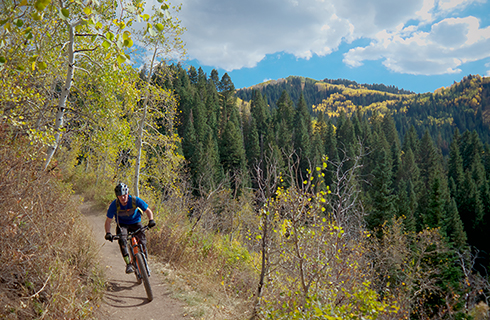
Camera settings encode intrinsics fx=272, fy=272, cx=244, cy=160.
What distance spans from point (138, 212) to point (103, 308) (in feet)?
5.16

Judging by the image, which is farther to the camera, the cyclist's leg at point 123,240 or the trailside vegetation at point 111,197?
the cyclist's leg at point 123,240

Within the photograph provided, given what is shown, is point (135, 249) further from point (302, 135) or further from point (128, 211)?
point (302, 135)

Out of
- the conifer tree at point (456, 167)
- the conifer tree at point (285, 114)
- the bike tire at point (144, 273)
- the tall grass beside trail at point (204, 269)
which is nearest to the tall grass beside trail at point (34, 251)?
the bike tire at point (144, 273)

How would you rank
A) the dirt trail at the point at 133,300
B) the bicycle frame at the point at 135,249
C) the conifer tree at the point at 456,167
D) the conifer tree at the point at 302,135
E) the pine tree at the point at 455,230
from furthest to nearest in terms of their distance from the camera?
the conifer tree at the point at 302,135 → the conifer tree at the point at 456,167 → the pine tree at the point at 455,230 → the bicycle frame at the point at 135,249 → the dirt trail at the point at 133,300

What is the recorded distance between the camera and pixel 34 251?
3.44 metres

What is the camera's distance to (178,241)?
7086mm

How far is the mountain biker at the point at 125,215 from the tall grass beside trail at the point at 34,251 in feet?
1.93

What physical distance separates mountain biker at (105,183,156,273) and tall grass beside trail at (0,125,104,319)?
587 millimetres

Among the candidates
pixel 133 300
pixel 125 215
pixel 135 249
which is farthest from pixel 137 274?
pixel 125 215

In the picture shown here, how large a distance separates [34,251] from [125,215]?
4.90 ft

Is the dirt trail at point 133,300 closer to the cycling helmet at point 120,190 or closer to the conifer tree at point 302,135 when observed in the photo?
the cycling helmet at point 120,190

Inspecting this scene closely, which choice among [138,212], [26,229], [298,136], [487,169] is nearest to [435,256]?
[138,212]

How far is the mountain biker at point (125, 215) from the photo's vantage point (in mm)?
4637

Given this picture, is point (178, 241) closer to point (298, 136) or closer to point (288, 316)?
point (288, 316)
